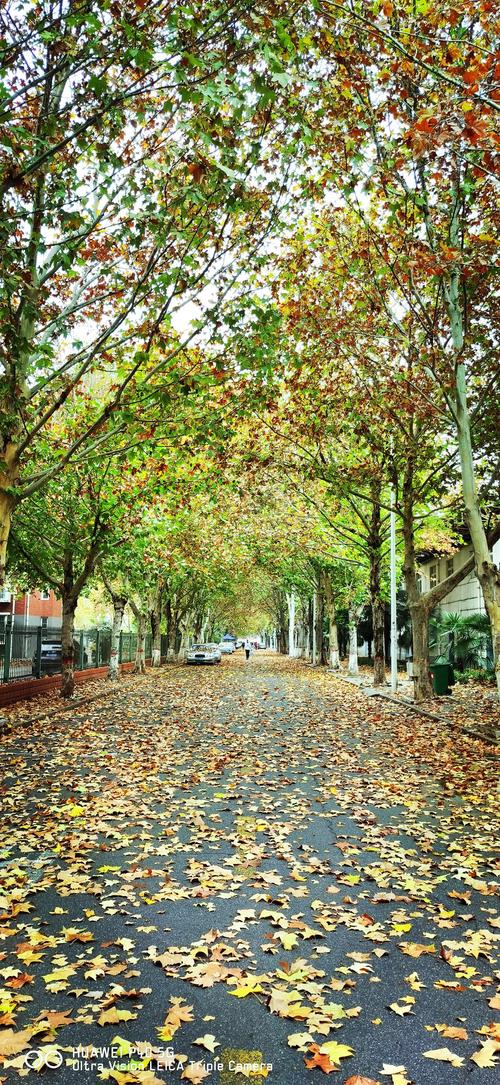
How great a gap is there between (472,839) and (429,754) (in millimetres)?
4901

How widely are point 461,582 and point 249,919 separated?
30174 mm

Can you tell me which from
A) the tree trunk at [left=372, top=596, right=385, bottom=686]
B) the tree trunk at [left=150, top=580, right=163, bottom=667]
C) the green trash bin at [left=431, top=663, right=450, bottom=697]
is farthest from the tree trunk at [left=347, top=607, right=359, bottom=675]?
the tree trunk at [left=150, top=580, right=163, bottom=667]

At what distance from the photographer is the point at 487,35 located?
30.0ft

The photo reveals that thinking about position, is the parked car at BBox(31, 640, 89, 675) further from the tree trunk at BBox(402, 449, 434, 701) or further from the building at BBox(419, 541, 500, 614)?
the building at BBox(419, 541, 500, 614)

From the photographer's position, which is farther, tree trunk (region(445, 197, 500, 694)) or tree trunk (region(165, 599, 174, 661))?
tree trunk (region(165, 599, 174, 661))

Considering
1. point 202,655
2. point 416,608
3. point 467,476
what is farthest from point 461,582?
point 467,476

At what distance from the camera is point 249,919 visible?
197 inches

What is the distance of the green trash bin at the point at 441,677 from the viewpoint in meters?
20.7

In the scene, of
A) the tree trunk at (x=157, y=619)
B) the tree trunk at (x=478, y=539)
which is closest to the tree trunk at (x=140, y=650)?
the tree trunk at (x=157, y=619)

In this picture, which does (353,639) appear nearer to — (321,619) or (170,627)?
(321,619)

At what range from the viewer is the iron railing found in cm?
1916

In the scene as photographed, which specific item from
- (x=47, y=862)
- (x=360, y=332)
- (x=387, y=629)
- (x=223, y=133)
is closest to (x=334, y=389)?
(x=360, y=332)

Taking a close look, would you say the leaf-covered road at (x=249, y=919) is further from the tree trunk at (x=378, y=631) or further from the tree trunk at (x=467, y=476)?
the tree trunk at (x=378, y=631)


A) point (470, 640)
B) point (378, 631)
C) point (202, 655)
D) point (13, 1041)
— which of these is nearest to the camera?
point (13, 1041)
